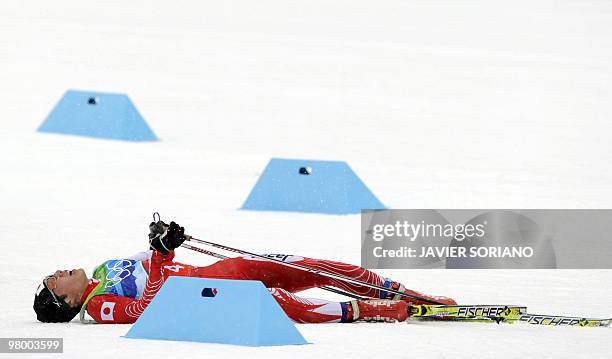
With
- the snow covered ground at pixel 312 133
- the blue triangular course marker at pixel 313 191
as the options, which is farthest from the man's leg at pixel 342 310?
the blue triangular course marker at pixel 313 191

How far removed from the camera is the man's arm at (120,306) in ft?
21.5

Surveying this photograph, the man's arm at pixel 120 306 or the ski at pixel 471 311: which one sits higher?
the ski at pixel 471 311

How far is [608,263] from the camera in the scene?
8977 mm

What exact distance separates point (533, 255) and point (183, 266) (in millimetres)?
2639

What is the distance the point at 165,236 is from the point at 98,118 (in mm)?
8011

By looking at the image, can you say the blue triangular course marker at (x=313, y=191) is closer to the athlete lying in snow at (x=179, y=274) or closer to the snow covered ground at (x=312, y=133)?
the snow covered ground at (x=312, y=133)

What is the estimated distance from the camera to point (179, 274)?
663 centimetres

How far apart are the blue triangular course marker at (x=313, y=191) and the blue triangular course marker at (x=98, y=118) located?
3463mm

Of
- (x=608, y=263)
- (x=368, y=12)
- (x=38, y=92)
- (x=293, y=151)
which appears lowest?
(x=608, y=263)

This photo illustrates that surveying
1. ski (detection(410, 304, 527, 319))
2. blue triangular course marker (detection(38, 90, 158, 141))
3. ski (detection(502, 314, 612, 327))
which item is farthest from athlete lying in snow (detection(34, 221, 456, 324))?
blue triangular course marker (detection(38, 90, 158, 141))

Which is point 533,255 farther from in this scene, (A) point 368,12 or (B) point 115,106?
(A) point 368,12

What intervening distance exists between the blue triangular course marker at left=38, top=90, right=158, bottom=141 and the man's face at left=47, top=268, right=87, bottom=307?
23.9 ft

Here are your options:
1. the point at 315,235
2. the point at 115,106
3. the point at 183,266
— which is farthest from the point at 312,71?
the point at 183,266

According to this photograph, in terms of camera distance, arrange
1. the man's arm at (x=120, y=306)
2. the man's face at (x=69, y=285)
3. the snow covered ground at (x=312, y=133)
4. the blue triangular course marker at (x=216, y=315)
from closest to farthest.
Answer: the blue triangular course marker at (x=216, y=315) → the man's arm at (x=120, y=306) → the man's face at (x=69, y=285) → the snow covered ground at (x=312, y=133)
